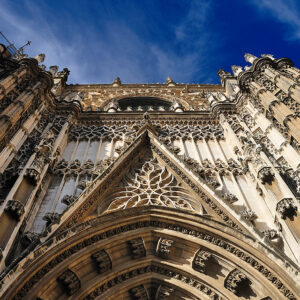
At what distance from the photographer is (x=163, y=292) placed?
720 cm

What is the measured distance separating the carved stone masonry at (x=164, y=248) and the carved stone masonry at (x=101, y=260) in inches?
47.1

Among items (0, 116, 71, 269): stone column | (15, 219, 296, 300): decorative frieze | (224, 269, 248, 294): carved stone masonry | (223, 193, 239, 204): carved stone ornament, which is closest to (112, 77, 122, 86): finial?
(0, 116, 71, 269): stone column

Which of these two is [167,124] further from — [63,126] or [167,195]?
[167,195]

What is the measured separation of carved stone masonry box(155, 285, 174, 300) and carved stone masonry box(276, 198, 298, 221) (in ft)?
9.82

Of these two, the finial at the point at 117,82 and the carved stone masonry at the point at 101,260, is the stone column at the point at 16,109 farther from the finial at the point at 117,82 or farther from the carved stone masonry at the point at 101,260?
the finial at the point at 117,82

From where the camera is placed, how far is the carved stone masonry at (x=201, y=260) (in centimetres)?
712

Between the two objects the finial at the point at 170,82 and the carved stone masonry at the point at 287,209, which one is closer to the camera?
the carved stone masonry at the point at 287,209

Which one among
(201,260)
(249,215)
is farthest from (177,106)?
(201,260)

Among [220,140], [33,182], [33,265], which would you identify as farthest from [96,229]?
[220,140]

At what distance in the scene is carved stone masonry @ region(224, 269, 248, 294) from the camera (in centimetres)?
662

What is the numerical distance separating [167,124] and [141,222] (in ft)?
21.9

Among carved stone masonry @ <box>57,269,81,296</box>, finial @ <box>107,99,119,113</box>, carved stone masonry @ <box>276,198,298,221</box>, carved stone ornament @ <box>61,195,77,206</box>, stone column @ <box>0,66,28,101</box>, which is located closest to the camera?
carved stone masonry @ <box>57,269,81,296</box>

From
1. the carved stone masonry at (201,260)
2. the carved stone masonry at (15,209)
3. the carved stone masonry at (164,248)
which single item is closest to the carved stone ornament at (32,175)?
the carved stone masonry at (15,209)

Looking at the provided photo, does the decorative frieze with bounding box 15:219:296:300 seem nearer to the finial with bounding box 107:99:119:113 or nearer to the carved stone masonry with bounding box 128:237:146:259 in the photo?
the carved stone masonry with bounding box 128:237:146:259
